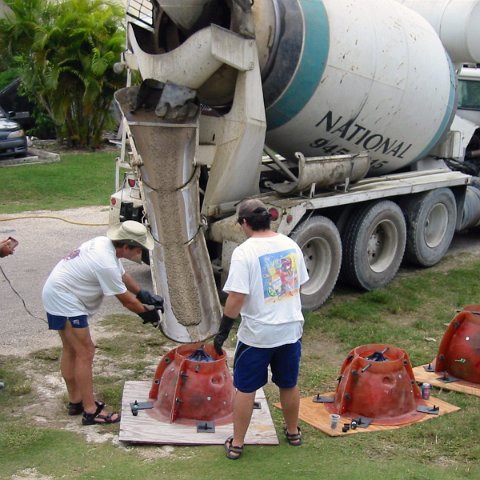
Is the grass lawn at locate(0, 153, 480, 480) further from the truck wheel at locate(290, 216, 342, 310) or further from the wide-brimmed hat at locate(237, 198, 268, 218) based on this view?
the wide-brimmed hat at locate(237, 198, 268, 218)

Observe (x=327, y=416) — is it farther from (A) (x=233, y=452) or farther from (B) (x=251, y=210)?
(B) (x=251, y=210)

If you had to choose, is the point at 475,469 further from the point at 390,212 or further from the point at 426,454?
the point at 390,212

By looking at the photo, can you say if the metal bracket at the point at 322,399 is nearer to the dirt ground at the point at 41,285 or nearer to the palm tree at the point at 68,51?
the dirt ground at the point at 41,285

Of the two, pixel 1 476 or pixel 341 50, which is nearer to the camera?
pixel 1 476

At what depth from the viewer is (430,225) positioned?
11.0 m

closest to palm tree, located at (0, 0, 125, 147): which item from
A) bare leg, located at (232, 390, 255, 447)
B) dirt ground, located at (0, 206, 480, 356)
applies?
dirt ground, located at (0, 206, 480, 356)

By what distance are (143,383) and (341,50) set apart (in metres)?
4.03

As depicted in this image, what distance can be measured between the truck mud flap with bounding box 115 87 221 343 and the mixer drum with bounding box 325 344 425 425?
216 cm

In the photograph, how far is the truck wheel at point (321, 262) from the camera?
9000 millimetres

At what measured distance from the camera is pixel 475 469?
215 inches

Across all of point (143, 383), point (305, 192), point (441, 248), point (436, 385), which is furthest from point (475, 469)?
point (441, 248)

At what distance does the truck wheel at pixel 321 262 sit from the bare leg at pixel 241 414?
3.53m

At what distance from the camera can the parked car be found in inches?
730

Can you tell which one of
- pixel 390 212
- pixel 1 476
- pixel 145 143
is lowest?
pixel 1 476
